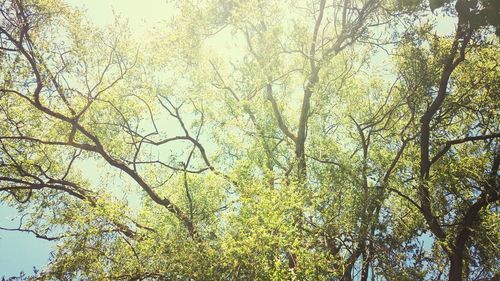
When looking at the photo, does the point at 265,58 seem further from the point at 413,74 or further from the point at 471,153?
the point at 471,153

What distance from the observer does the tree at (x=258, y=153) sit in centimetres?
880

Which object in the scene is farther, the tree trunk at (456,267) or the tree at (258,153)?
the tree trunk at (456,267)

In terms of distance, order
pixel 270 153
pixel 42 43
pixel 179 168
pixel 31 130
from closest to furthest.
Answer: pixel 42 43 → pixel 179 168 → pixel 31 130 → pixel 270 153

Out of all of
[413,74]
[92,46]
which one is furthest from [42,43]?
[413,74]

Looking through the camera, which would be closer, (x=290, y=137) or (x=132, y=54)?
(x=132, y=54)

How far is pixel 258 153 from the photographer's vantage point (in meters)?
13.5

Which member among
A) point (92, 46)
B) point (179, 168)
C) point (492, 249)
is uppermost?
point (92, 46)

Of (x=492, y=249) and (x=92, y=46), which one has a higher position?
(x=92, y=46)

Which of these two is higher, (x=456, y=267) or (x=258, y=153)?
(x=258, y=153)

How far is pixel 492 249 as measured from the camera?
12102mm

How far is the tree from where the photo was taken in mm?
8797

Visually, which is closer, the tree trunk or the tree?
the tree

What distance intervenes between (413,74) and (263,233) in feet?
27.9

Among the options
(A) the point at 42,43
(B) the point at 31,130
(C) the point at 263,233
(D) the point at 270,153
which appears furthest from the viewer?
(D) the point at 270,153
